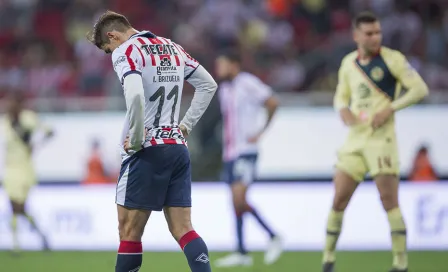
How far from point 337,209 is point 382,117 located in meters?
0.97

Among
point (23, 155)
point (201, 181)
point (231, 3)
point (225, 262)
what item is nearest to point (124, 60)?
point (225, 262)

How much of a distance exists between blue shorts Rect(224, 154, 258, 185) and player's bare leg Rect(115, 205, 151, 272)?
4.84 meters

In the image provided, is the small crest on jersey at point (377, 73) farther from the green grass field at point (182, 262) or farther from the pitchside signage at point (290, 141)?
the pitchside signage at point (290, 141)

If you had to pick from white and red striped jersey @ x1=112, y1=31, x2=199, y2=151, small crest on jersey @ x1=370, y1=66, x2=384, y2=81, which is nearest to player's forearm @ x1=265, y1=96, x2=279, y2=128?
small crest on jersey @ x1=370, y1=66, x2=384, y2=81

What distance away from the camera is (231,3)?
60.1 ft

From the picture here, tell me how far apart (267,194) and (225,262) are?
9.59 feet

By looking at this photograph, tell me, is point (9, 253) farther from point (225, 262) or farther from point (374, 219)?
point (374, 219)

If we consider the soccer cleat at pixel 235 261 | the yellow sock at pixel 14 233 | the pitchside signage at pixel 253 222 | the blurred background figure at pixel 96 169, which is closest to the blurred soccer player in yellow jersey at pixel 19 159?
the yellow sock at pixel 14 233

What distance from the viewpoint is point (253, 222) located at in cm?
1349

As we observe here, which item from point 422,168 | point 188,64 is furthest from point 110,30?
point 422,168

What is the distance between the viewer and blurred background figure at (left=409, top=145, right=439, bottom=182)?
13742mm

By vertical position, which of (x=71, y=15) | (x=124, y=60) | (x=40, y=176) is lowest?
(x=40, y=176)

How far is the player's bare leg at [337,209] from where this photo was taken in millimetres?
8273

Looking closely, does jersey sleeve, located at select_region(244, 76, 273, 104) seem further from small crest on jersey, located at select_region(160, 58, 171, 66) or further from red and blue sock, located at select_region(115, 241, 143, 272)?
red and blue sock, located at select_region(115, 241, 143, 272)
